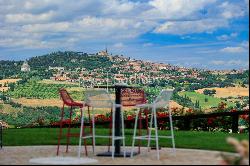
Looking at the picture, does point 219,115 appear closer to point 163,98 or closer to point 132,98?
point 132,98

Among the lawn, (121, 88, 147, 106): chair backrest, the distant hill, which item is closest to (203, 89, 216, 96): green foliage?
the lawn

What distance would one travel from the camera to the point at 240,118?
1535 centimetres

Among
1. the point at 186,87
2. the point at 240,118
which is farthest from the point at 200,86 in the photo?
the point at 240,118

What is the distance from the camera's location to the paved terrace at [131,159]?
806cm

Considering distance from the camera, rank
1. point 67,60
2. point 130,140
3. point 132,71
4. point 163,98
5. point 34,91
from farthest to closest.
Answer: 1. point 34,91
2. point 67,60
3. point 132,71
4. point 130,140
5. point 163,98

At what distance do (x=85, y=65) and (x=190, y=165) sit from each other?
28.6m

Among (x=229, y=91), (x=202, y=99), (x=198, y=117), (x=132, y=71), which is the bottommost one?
(x=198, y=117)

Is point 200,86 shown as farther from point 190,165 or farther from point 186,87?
point 190,165

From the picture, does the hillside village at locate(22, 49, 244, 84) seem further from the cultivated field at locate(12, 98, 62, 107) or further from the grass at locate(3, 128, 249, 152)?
the grass at locate(3, 128, 249, 152)

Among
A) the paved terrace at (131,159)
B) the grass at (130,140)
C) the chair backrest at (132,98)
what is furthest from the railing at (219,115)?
the chair backrest at (132,98)

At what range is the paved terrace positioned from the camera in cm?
806

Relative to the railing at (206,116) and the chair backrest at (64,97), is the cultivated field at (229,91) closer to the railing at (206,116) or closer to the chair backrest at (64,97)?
the railing at (206,116)

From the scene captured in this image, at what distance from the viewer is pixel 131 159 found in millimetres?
8516

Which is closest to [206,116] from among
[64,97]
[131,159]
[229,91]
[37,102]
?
[64,97]
